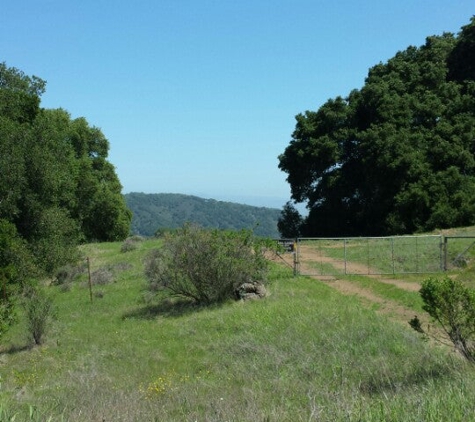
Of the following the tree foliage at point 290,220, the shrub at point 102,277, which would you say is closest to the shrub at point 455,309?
the shrub at point 102,277

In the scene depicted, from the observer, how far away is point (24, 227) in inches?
1056

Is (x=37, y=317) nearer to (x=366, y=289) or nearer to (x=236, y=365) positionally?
(x=236, y=365)

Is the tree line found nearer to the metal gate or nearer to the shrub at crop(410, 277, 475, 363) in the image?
the metal gate

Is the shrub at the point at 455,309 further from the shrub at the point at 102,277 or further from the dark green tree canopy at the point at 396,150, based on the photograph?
the dark green tree canopy at the point at 396,150

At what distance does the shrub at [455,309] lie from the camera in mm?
10188

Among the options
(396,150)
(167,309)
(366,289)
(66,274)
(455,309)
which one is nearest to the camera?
(455,309)

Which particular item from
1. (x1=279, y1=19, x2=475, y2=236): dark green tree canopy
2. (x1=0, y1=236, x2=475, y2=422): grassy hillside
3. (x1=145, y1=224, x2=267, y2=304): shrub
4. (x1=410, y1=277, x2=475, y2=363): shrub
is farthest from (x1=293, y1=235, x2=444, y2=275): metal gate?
(x1=410, y1=277, x2=475, y2=363): shrub

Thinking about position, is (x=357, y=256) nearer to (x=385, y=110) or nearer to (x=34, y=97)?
(x=385, y=110)

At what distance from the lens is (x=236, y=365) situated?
40.4 ft

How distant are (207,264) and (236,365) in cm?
846

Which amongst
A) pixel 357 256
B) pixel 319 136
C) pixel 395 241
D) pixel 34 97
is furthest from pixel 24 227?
pixel 319 136

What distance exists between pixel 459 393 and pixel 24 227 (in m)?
24.0

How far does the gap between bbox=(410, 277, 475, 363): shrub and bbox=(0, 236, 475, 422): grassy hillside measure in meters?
0.39

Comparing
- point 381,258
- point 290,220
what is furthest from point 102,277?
point 290,220
